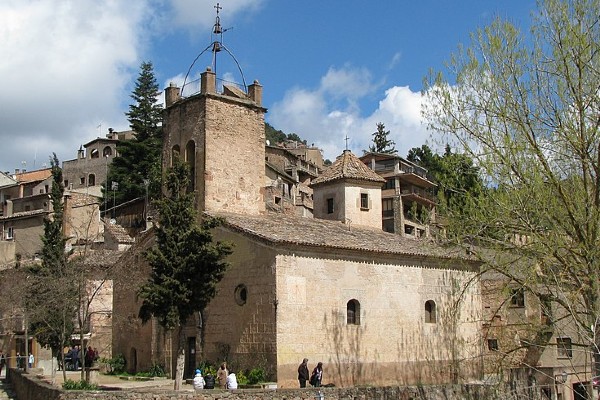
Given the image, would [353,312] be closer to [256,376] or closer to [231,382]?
[256,376]

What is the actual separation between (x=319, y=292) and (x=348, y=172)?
10544 mm

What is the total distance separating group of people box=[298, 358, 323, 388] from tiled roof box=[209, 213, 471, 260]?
4.15 m

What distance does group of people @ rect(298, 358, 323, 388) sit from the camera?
23.2 metres

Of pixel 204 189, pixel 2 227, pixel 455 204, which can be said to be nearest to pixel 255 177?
pixel 204 189

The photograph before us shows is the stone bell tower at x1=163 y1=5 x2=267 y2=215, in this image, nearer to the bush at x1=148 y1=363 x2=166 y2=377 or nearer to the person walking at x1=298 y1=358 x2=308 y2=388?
the bush at x1=148 y1=363 x2=166 y2=377

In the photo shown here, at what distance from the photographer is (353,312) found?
2702cm

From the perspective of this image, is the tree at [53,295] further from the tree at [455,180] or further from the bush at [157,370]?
the tree at [455,180]

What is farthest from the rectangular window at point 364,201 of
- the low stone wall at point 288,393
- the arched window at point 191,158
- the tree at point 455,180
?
the tree at point 455,180

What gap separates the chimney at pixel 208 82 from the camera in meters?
29.5

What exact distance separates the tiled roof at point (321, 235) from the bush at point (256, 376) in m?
4.31

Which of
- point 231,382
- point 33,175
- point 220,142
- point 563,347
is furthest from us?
point 33,175

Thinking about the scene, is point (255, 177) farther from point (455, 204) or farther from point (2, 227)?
point (2, 227)

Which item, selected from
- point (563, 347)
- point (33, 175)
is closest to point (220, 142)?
point (563, 347)

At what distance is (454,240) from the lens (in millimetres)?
18500
